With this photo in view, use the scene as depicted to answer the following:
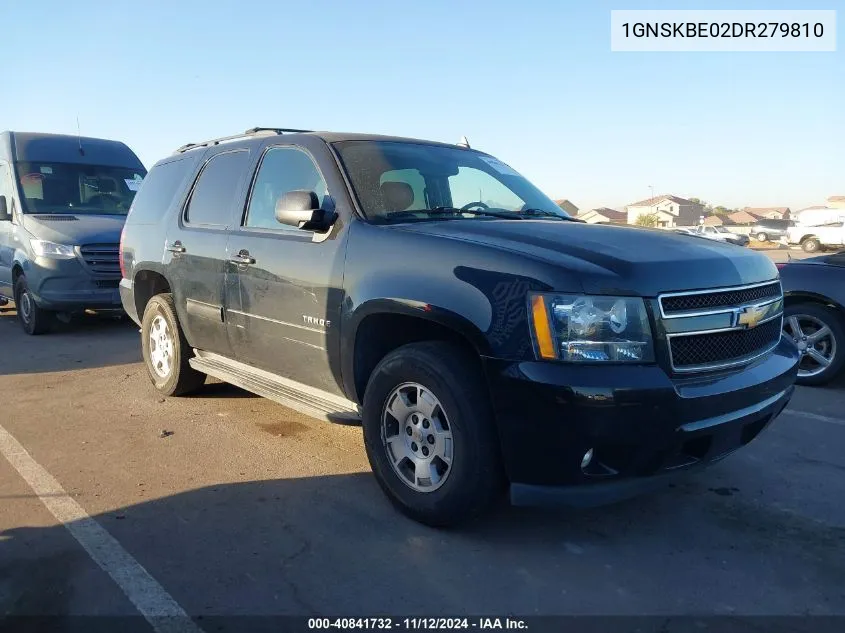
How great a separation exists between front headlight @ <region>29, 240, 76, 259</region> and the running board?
13.9ft

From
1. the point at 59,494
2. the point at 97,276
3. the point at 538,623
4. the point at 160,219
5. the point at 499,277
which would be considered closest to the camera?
the point at 538,623

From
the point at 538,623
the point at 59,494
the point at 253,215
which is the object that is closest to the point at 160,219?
the point at 253,215

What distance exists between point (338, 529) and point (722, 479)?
7.18 ft

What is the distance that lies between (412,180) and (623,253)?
1.54 meters

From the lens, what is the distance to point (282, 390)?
4242 mm

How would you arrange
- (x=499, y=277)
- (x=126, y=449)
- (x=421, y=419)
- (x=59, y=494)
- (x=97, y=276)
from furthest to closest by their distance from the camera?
1. (x=97, y=276)
2. (x=126, y=449)
3. (x=59, y=494)
4. (x=421, y=419)
5. (x=499, y=277)

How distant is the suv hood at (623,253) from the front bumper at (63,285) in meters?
A: 6.25

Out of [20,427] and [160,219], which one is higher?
[160,219]

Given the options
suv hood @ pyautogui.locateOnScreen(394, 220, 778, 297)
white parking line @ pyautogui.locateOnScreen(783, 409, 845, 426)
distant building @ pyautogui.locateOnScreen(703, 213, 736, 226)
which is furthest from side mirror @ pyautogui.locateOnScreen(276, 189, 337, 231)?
distant building @ pyautogui.locateOnScreen(703, 213, 736, 226)

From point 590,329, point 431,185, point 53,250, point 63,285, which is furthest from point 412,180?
point 53,250

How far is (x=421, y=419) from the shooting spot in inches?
130

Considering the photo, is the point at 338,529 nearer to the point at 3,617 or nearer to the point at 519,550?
the point at 519,550

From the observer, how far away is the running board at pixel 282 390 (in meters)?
3.82

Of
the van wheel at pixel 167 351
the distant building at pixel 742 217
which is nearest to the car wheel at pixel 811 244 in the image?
the van wheel at pixel 167 351
